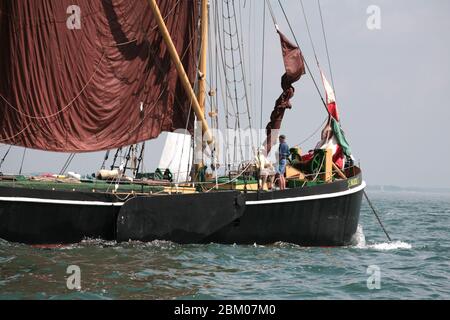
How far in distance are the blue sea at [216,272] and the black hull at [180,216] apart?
0.32 metres

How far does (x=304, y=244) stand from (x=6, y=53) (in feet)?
33.9

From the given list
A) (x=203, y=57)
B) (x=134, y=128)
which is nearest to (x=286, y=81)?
(x=203, y=57)

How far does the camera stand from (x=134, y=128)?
2267cm

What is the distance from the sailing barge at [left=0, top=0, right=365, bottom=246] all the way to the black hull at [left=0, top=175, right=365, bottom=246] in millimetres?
28

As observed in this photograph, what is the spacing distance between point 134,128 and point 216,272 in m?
8.11

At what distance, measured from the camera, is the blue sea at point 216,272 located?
44.6 feet

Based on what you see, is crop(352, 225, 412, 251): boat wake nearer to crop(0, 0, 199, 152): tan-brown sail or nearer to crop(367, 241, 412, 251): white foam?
crop(367, 241, 412, 251): white foam

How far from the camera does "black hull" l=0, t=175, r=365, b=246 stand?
18188 millimetres

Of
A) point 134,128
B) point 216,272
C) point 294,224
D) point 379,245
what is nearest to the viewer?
point 216,272

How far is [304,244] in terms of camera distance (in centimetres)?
2130

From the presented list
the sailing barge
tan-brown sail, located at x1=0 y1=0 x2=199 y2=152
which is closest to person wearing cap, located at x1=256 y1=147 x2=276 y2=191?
the sailing barge

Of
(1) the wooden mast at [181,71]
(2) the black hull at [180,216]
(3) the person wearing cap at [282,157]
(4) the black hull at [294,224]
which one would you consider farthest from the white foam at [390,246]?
(1) the wooden mast at [181,71]

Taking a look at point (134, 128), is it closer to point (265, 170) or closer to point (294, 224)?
point (265, 170)
